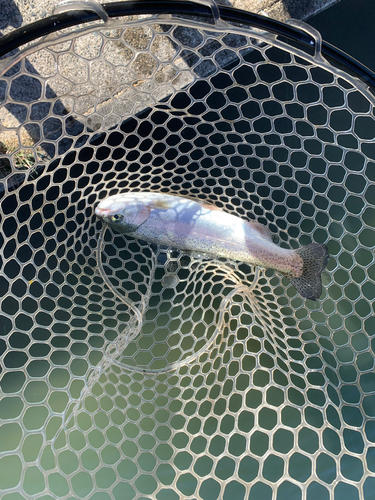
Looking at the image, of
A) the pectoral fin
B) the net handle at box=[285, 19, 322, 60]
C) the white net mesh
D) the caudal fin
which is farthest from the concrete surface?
the caudal fin

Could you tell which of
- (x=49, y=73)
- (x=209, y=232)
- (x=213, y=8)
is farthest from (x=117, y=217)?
(x=49, y=73)

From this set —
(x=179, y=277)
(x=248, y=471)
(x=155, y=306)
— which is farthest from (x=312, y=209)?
(x=248, y=471)

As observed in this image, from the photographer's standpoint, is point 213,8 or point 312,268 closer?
point 213,8

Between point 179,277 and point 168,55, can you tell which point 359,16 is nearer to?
point 168,55

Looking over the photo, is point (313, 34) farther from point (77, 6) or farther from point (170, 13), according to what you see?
point (77, 6)

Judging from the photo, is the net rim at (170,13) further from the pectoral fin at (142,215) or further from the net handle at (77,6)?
the pectoral fin at (142,215)

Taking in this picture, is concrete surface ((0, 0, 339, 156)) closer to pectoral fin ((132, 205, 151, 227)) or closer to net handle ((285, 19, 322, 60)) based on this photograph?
pectoral fin ((132, 205, 151, 227))

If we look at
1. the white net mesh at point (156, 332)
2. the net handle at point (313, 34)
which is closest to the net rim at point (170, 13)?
the net handle at point (313, 34)
